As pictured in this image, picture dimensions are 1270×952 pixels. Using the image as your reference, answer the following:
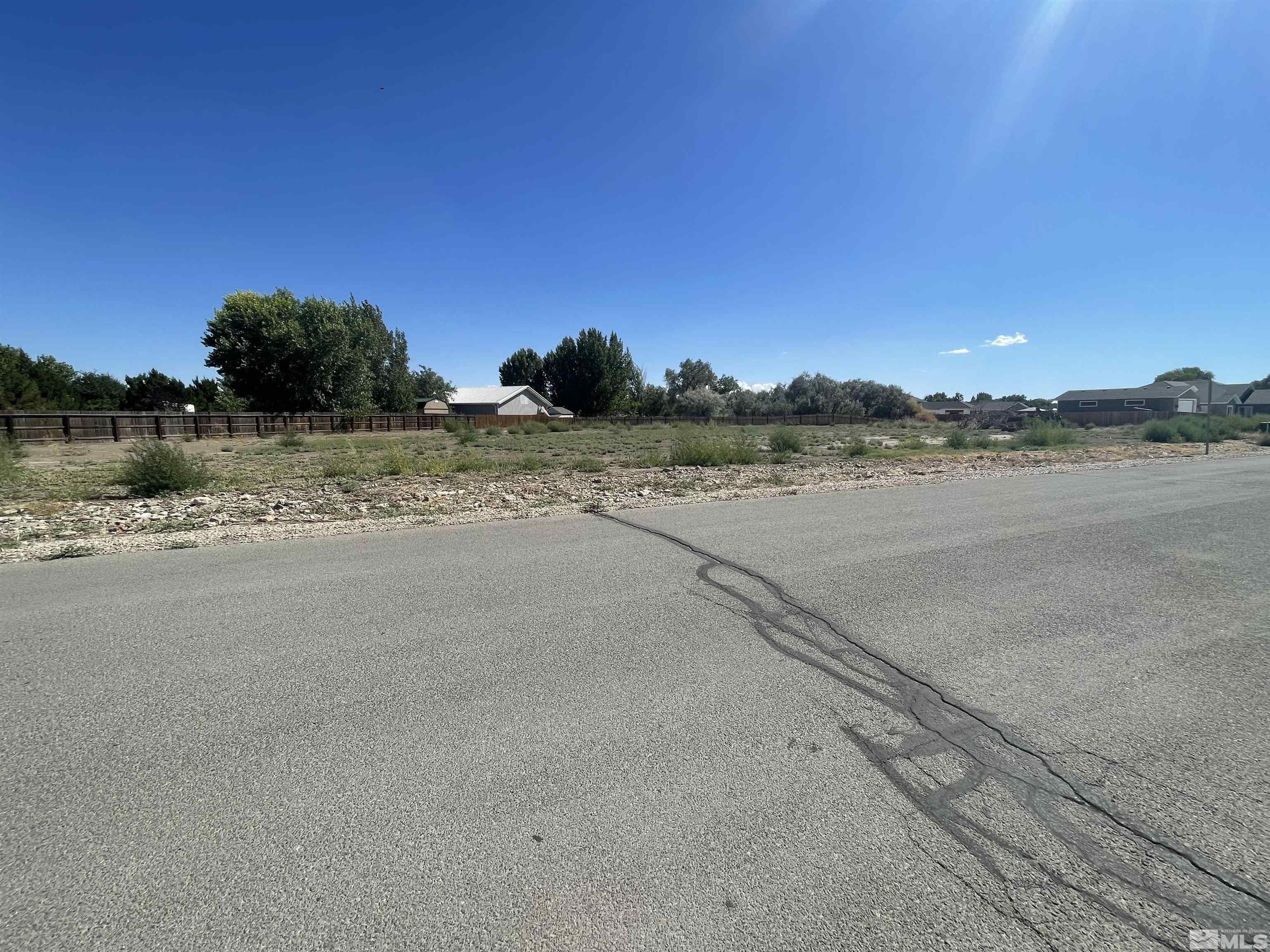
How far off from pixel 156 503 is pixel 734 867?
12775 millimetres

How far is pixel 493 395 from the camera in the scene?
76.9m

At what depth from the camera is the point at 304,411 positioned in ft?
163

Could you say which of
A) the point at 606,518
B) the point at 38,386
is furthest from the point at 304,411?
the point at 606,518

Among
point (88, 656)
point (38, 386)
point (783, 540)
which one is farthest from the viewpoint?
point (38, 386)

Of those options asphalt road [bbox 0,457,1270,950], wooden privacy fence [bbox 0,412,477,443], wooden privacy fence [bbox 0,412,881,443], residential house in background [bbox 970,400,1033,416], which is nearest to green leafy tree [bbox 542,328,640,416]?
wooden privacy fence [bbox 0,412,881,443]

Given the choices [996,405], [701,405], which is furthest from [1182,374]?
[701,405]

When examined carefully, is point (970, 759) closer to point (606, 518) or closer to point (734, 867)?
point (734, 867)

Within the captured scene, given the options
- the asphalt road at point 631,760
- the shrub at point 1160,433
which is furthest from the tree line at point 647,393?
the asphalt road at point 631,760

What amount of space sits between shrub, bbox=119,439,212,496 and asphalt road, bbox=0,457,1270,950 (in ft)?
23.4

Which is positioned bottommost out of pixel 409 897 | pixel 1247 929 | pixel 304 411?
pixel 1247 929

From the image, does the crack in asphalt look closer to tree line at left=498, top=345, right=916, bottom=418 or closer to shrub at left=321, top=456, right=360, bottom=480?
shrub at left=321, top=456, right=360, bottom=480

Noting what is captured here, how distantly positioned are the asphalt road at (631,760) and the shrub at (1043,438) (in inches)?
1176

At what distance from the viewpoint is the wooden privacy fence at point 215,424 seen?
2911 cm

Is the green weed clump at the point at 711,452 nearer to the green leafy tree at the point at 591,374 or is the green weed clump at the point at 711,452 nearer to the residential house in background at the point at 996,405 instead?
the green leafy tree at the point at 591,374
